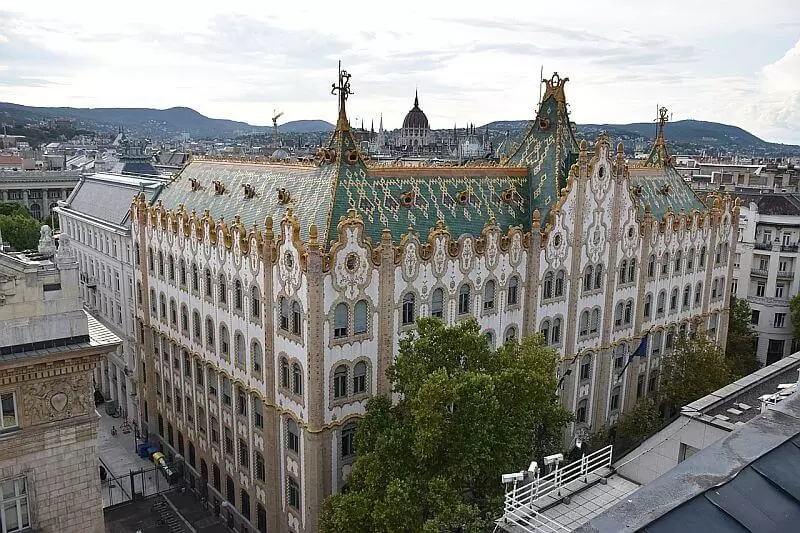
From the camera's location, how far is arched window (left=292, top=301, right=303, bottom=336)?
42469mm

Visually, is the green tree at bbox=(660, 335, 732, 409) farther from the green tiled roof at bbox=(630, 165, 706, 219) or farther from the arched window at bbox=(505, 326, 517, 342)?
the arched window at bbox=(505, 326, 517, 342)

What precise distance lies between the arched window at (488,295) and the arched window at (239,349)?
1847 centimetres

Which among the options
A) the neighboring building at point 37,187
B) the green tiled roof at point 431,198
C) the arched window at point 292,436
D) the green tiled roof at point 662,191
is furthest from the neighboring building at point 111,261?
the neighboring building at point 37,187

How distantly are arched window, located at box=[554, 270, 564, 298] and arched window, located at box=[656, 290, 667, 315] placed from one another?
50.6ft

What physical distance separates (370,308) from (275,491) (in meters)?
15.6

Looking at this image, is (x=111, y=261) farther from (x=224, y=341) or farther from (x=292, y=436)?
(x=292, y=436)

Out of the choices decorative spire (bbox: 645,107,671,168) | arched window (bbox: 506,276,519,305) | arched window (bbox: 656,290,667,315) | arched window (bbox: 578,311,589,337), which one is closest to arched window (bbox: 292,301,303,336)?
arched window (bbox: 506,276,519,305)

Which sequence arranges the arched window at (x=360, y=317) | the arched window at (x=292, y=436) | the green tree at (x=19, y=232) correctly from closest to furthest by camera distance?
the arched window at (x=360, y=317), the arched window at (x=292, y=436), the green tree at (x=19, y=232)

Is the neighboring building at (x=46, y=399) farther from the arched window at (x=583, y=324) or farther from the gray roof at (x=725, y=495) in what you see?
the arched window at (x=583, y=324)

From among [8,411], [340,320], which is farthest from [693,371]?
[8,411]

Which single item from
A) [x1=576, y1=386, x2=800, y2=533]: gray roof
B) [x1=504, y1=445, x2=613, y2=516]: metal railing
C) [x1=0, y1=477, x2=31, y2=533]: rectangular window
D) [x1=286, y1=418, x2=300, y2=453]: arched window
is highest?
[x1=576, y1=386, x2=800, y2=533]: gray roof

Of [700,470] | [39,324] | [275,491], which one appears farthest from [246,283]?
[700,470]

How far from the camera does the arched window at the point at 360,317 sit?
4347 centimetres

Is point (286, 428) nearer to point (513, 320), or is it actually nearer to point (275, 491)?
point (275, 491)
